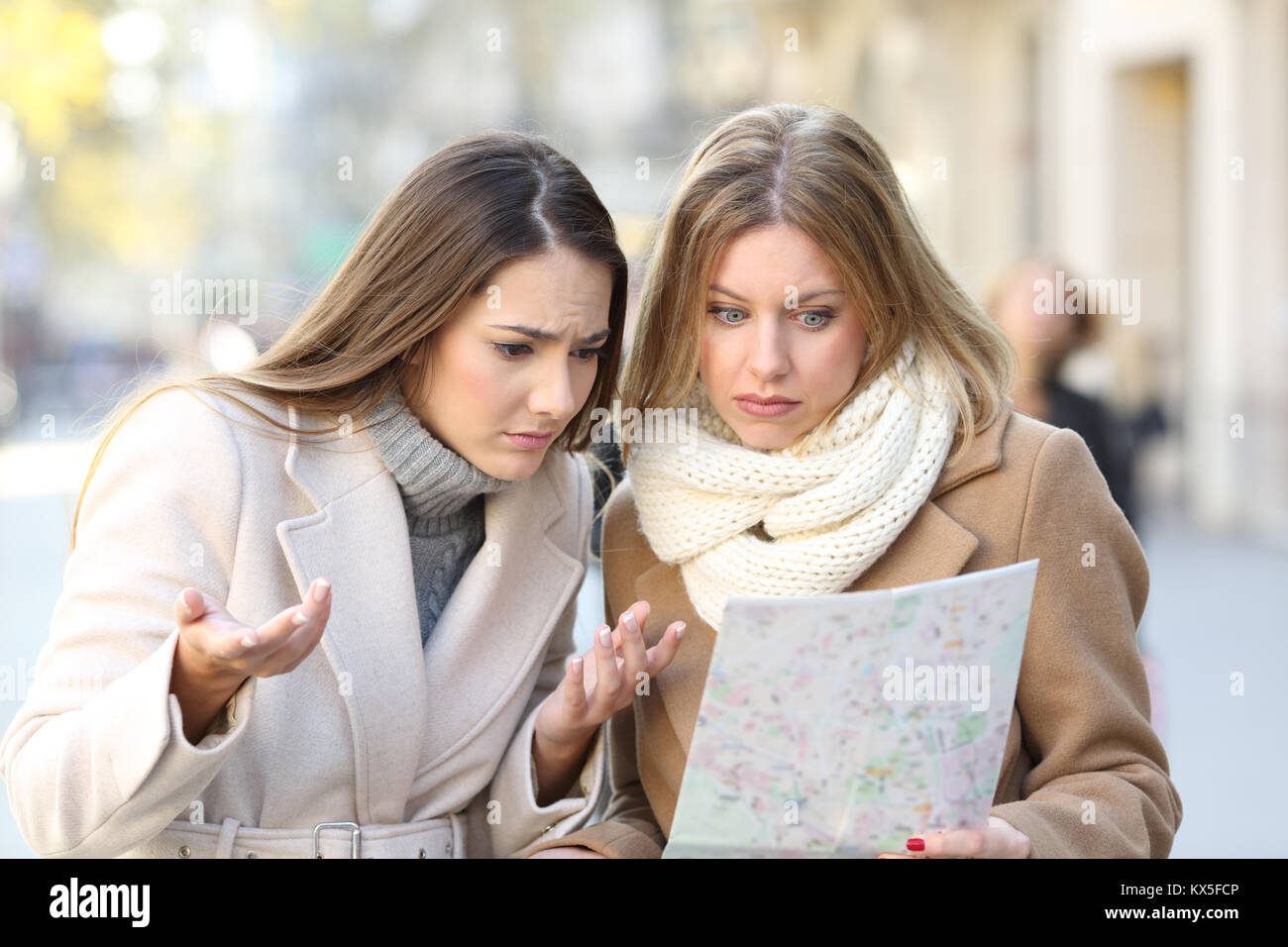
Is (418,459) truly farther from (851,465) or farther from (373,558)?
(851,465)

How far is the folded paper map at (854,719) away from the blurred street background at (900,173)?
1300 mm

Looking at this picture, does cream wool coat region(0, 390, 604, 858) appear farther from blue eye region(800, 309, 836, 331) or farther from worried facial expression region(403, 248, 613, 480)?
blue eye region(800, 309, 836, 331)

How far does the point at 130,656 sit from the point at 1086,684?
1612mm

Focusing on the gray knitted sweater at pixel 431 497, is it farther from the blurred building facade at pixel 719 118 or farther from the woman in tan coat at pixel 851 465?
the blurred building facade at pixel 719 118

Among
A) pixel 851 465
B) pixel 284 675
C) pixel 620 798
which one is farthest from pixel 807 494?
pixel 284 675

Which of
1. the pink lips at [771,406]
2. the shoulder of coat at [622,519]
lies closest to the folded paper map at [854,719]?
the pink lips at [771,406]

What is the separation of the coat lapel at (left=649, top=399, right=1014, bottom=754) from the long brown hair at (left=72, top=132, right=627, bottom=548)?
29.5 inches

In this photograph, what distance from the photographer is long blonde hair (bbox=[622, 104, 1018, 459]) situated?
2570 millimetres

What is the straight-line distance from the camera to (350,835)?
2.53 metres

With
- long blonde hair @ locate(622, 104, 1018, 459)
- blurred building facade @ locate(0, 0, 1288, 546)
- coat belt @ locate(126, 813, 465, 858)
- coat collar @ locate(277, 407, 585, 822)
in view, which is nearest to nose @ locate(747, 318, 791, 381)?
long blonde hair @ locate(622, 104, 1018, 459)

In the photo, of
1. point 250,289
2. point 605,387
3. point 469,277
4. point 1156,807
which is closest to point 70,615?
point 469,277

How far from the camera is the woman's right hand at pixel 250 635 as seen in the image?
196 cm

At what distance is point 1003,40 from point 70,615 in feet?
50.6
